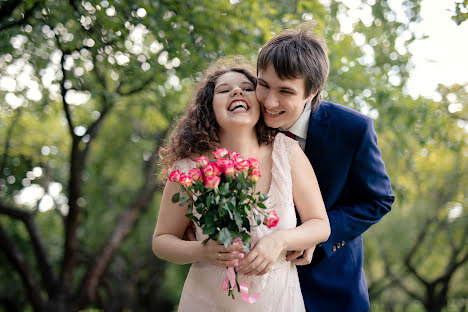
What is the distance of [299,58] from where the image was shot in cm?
240

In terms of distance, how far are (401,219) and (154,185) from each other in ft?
23.3

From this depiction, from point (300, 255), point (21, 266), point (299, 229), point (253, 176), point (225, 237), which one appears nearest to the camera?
point (225, 237)

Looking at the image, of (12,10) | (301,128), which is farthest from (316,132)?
(12,10)

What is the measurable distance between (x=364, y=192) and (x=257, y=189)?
2.22 ft

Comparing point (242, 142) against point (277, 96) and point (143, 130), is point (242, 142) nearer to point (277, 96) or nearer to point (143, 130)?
point (277, 96)

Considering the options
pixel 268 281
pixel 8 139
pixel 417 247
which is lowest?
pixel 417 247

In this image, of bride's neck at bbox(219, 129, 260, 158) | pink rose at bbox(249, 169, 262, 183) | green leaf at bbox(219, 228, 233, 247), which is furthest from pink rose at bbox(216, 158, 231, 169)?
bride's neck at bbox(219, 129, 260, 158)

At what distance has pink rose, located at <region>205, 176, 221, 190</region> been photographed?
6.09 ft

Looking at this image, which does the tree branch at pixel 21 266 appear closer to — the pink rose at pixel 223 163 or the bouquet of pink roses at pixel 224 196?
the bouquet of pink roses at pixel 224 196

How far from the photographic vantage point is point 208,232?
1.87 meters

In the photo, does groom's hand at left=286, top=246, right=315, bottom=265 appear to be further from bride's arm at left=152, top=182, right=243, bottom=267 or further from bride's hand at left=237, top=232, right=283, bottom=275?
bride's arm at left=152, top=182, right=243, bottom=267

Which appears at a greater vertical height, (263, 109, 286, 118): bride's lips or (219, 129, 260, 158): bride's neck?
(263, 109, 286, 118): bride's lips

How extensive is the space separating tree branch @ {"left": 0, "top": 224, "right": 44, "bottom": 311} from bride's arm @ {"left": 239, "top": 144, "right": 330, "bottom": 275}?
22.9 feet

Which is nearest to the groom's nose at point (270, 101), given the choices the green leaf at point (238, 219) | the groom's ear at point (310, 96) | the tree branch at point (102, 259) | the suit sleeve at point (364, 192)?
the groom's ear at point (310, 96)
